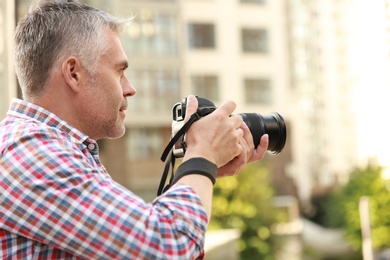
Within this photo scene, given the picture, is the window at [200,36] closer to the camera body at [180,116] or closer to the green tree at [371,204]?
the green tree at [371,204]

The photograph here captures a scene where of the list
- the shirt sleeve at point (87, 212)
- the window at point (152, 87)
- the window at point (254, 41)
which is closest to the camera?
the shirt sleeve at point (87, 212)

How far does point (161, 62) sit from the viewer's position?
62.0 ft

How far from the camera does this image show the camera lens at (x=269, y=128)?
106cm

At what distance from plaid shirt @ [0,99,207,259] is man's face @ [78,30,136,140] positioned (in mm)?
90

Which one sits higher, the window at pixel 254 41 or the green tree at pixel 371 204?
the window at pixel 254 41

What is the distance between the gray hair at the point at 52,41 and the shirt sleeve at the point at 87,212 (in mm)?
120

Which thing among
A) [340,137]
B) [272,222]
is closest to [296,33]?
[340,137]

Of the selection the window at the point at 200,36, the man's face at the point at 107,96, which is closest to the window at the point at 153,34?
the window at the point at 200,36

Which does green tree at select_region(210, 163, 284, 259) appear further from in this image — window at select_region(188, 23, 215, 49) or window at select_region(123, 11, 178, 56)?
window at select_region(188, 23, 215, 49)

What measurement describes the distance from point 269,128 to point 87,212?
1.16ft

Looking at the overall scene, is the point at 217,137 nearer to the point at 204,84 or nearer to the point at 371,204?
the point at 371,204

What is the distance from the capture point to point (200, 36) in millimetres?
20391

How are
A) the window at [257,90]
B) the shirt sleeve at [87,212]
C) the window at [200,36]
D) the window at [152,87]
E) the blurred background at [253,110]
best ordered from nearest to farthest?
1. the shirt sleeve at [87,212]
2. the blurred background at [253,110]
3. the window at [152,87]
4. the window at [200,36]
5. the window at [257,90]

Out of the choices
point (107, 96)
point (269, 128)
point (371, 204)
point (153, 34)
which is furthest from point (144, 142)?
point (107, 96)
